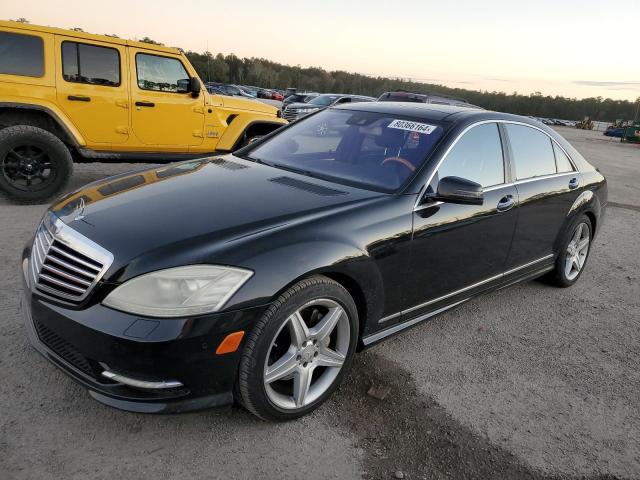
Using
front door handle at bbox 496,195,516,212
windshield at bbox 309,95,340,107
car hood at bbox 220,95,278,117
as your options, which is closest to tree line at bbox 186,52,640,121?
windshield at bbox 309,95,340,107

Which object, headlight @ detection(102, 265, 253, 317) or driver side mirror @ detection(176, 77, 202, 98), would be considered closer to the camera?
headlight @ detection(102, 265, 253, 317)

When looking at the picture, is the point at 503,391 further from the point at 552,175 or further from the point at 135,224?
the point at 135,224

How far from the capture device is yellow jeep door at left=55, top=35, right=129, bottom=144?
6.20m

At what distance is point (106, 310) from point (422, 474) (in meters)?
1.57

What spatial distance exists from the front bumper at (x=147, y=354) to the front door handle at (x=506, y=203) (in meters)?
2.04

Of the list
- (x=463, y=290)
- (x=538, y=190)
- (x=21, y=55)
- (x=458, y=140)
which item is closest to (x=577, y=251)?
(x=538, y=190)

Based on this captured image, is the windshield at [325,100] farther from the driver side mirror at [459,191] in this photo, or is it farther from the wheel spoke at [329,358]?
the wheel spoke at [329,358]

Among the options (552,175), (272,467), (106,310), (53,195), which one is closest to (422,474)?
(272,467)

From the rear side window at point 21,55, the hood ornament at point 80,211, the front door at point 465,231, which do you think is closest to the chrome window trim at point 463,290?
the front door at point 465,231

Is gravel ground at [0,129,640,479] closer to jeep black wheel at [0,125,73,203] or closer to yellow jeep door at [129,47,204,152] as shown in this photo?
jeep black wheel at [0,125,73,203]

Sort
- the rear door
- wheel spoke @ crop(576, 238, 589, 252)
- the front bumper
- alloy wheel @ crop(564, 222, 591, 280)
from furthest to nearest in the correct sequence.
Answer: wheel spoke @ crop(576, 238, 589, 252), alloy wheel @ crop(564, 222, 591, 280), the rear door, the front bumper

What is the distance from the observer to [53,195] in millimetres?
6266

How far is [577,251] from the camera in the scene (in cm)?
481

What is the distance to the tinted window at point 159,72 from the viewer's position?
6734 millimetres
